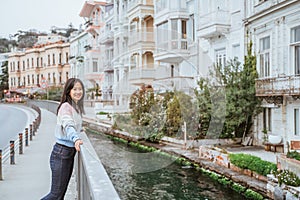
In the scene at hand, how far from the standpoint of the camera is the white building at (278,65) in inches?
506

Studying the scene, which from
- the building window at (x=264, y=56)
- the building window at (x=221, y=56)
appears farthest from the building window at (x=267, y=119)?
the building window at (x=221, y=56)

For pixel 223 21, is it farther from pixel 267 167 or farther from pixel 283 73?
pixel 267 167

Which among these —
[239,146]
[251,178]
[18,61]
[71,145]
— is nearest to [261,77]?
[239,146]

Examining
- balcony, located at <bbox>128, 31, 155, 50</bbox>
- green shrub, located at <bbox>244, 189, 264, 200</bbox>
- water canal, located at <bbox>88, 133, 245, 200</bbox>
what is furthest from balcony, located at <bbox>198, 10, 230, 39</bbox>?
green shrub, located at <bbox>244, 189, 264, 200</bbox>

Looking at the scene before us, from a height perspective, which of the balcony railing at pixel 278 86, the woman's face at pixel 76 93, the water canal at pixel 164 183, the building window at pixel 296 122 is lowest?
the water canal at pixel 164 183

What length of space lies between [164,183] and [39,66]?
5604 cm

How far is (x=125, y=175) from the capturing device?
11484 mm

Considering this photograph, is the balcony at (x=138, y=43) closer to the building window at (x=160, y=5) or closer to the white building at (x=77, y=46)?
the building window at (x=160, y=5)

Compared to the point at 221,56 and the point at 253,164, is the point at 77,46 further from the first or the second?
the point at 253,164

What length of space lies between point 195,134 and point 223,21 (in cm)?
507

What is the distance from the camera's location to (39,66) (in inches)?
2510

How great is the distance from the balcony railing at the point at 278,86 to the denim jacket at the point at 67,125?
9.50 metres

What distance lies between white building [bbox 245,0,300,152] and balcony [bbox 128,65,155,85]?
4715 millimetres

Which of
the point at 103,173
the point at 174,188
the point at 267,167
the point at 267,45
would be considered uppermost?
the point at 267,45
